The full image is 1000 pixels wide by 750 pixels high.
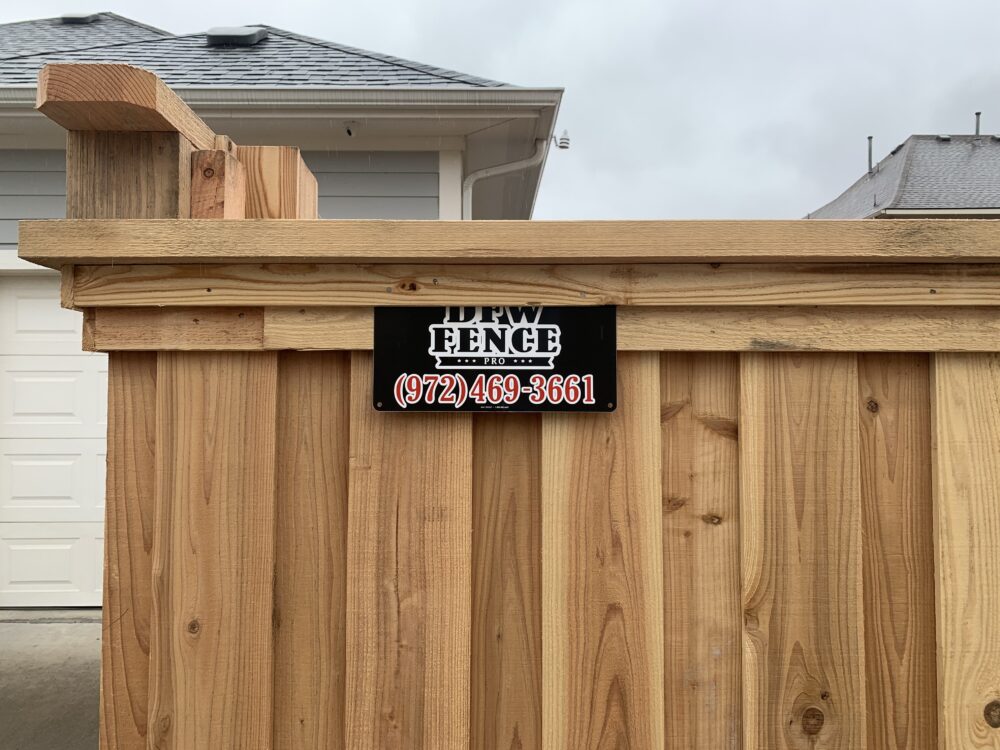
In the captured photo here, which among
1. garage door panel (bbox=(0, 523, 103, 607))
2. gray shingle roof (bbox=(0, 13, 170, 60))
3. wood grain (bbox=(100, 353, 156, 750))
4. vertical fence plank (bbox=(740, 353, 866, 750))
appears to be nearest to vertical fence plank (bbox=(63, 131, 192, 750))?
wood grain (bbox=(100, 353, 156, 750))

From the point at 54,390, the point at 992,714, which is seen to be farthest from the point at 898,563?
the point at 54,390

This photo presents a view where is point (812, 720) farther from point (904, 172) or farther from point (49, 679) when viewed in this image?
point (904, 172)

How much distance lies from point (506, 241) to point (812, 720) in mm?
795

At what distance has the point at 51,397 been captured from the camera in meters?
4.75

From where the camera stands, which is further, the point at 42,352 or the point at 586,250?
the point at 42,352

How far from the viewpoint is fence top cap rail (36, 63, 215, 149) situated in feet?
2.89

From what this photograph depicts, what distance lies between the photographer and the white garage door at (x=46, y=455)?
4703 mm

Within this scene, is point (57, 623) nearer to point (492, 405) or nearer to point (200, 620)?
point (200, 620)

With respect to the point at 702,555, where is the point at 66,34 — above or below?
above

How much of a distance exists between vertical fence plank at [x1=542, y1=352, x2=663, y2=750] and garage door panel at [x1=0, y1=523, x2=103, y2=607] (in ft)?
16.1

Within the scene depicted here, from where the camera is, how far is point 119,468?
944 millimetres

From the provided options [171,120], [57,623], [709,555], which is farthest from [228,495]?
[57,623]

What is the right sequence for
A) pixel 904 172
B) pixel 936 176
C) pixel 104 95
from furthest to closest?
pixel 904 172
pixel 936 176
pixel 104 95

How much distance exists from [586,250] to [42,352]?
5.15 meters
